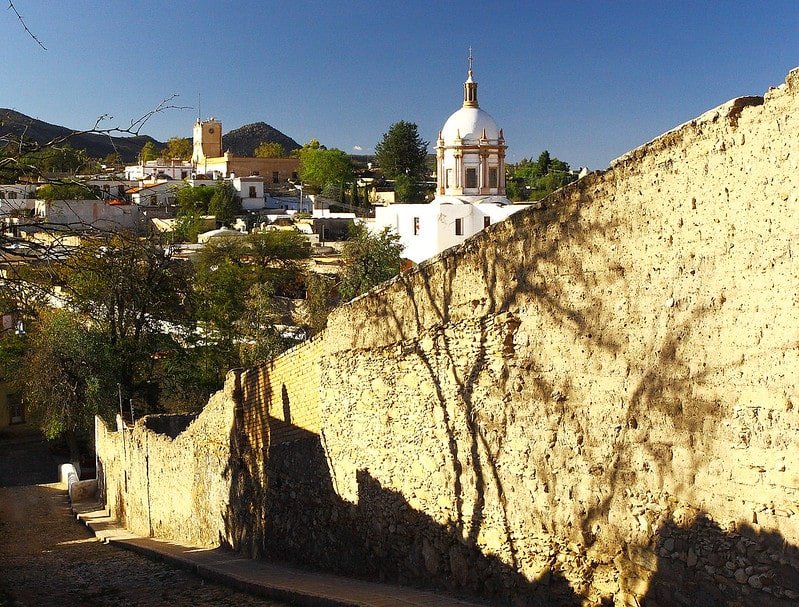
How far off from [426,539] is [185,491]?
5465mm

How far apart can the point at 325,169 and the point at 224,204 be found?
15.1 meters

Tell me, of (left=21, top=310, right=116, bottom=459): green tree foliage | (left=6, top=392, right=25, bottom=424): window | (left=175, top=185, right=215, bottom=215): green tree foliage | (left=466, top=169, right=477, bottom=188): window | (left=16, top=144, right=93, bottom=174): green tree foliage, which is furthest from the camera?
(left=175, top=185, right=215, bottom=215): green tree foliage

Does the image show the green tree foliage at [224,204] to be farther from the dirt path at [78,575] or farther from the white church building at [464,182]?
the dirt path at [78,575]

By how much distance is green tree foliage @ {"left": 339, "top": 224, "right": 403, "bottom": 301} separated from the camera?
93.2ft

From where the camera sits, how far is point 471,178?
41.6m

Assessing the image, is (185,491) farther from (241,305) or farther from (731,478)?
(241,305)

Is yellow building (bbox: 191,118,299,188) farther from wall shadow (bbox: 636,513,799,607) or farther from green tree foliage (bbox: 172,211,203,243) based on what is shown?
wall shadow (bbox: 636,513,799,607)

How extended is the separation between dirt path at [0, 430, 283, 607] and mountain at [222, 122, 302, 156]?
111 meters

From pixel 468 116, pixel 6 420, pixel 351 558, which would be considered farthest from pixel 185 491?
pixel 468 116

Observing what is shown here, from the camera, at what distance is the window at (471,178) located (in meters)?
41.4

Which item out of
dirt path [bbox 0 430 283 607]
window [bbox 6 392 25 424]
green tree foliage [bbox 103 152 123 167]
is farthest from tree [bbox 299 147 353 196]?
green tree foliage [bbox 103 152 123 167]

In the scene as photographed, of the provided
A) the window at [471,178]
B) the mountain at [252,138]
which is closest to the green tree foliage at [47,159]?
the window at [471,178]

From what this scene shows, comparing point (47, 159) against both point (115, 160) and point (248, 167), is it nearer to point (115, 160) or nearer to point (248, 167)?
point (115, 160)

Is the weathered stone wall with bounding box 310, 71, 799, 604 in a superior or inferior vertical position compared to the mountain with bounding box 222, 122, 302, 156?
inferior
